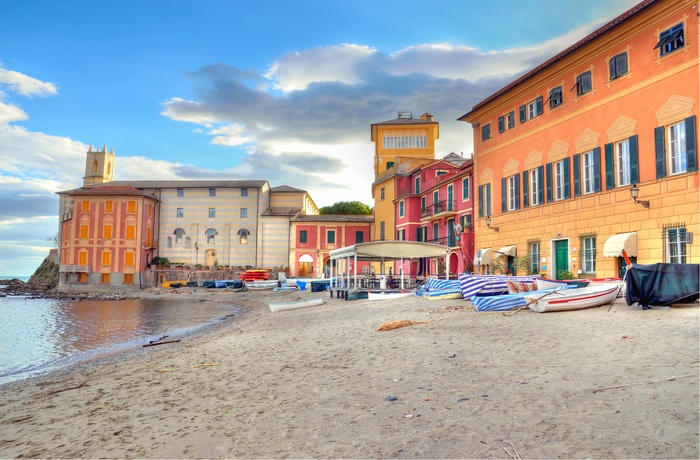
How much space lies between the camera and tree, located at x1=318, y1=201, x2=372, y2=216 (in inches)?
2840

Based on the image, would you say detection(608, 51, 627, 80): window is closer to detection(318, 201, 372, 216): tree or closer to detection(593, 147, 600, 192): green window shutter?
detection(593, 147, 600, 192): green window shutter

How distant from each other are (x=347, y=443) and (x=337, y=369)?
132 inches

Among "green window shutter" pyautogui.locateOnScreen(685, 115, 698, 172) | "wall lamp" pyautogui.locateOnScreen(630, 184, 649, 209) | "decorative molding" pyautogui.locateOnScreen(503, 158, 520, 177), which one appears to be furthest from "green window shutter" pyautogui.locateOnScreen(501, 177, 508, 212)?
"green window shutter" pyautogui.locateOnScreen(685, 115, 698, 172)

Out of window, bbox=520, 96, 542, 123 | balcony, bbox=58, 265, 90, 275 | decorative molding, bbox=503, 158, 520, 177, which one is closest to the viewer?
window, bbox=520, 96, 542, 123

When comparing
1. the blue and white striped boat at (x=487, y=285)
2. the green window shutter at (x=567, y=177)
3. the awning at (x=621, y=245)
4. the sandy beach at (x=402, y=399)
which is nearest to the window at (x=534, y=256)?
the green window shutter at (x=567, y=177)

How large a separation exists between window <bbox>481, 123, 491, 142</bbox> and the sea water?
17.8 metres

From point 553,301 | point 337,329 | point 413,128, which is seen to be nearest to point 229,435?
point 337,329

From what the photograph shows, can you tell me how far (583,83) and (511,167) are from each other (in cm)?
587

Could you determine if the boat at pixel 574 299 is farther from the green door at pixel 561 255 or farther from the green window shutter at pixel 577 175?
the green window shutter at pixel 577 175

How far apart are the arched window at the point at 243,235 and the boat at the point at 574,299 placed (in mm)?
51421

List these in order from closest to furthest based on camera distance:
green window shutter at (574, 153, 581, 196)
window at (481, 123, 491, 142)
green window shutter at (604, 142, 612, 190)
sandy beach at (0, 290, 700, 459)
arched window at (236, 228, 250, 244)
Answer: sandy beach at (0, 290, 700, 459)
green window shutter at (604, 142, 612, 190)
green window shutter at (574, 153, 581, 196)
window at (481, 123, 491, 142)
arched window at (236, 228, 250, 244)

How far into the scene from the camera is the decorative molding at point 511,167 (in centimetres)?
2588

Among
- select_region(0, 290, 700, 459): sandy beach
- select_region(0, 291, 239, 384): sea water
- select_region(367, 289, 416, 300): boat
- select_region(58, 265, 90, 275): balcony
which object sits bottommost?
select_region(0, 291, 239, 384): sea water

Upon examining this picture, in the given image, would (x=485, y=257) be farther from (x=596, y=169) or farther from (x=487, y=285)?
(x=487, y=285)
